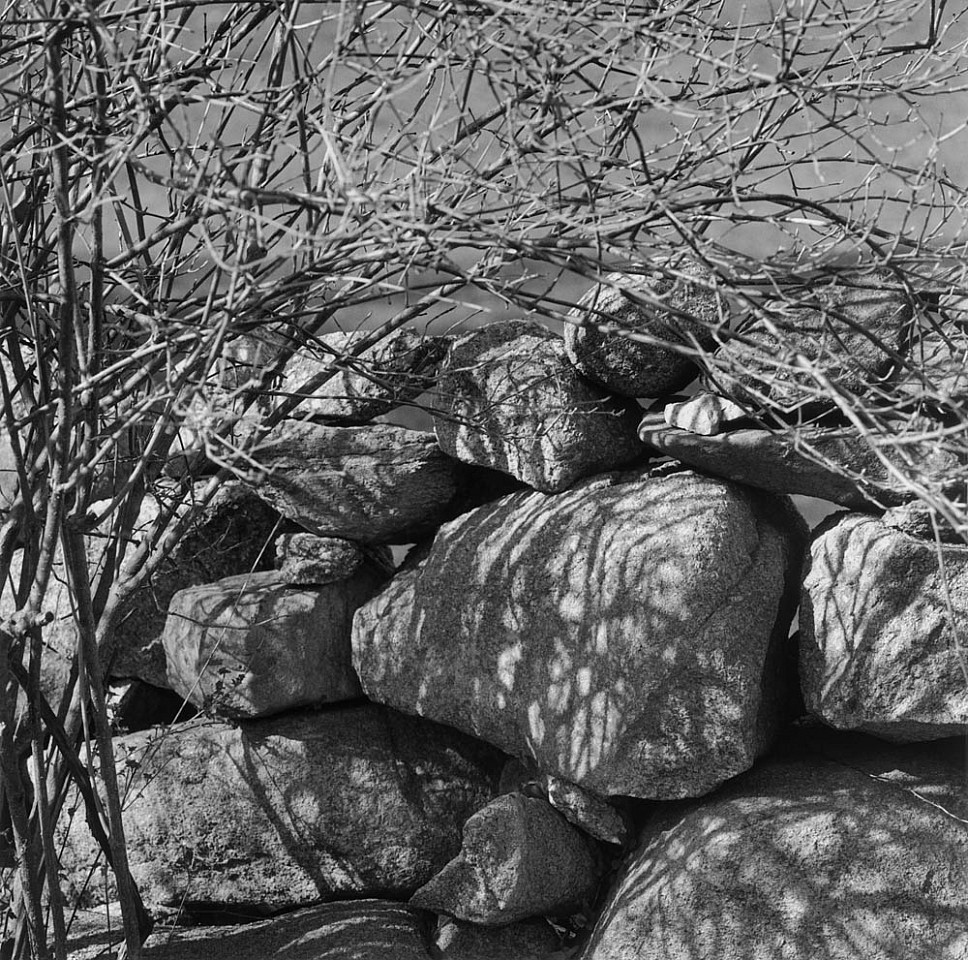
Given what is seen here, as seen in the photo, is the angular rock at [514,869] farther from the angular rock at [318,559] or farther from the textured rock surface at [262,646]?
the angular rock at [318,559]

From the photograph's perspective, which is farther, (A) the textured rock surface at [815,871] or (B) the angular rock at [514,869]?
(B) the angular rock at [514,869]

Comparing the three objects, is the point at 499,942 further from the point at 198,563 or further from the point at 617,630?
the point at 198,563

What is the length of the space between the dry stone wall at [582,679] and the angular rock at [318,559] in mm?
11

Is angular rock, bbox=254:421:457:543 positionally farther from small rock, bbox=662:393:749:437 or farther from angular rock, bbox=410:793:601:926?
angular rock, bbox=410:793:601:926

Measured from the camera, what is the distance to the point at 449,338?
3756mm

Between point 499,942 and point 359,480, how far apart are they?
1346 mm

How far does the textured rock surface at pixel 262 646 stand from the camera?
371 cm

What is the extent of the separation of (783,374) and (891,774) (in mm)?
1045

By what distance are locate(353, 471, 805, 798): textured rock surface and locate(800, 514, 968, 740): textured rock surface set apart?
0.15 m

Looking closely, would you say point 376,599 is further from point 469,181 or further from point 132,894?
point 469,181

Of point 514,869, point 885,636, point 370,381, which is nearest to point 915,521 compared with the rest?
point 885,636

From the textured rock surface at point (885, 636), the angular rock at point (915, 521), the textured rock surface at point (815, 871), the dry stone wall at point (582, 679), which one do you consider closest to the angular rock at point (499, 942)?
the dry stone wall at point (582, 679)

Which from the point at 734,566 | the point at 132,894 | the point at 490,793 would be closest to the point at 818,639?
the point at 734,566

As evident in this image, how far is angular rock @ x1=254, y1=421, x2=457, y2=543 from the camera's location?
3697mm
